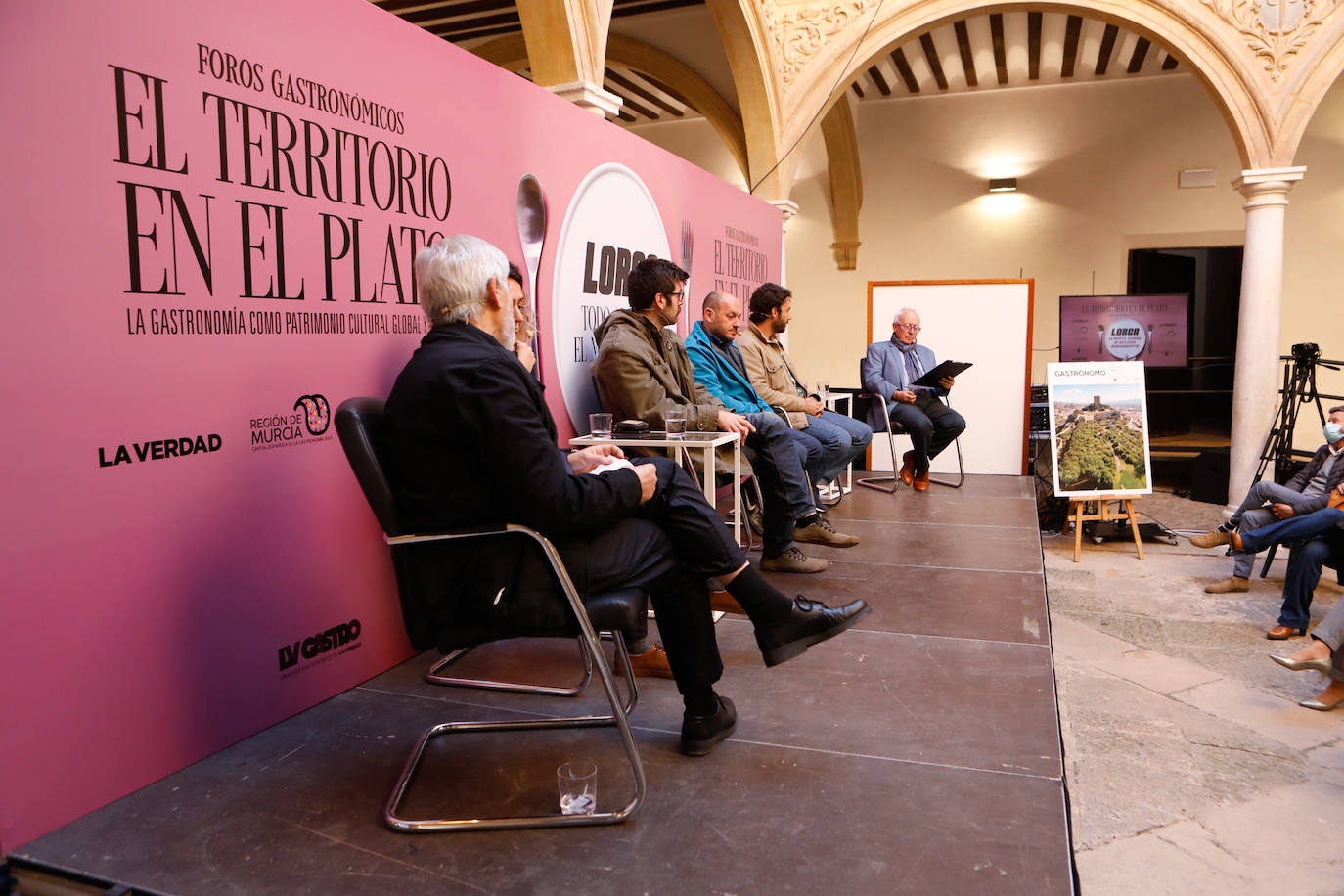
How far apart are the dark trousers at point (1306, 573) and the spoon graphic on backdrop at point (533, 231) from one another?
3.90 meters

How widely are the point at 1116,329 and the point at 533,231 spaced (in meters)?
7.59

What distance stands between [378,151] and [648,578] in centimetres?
156

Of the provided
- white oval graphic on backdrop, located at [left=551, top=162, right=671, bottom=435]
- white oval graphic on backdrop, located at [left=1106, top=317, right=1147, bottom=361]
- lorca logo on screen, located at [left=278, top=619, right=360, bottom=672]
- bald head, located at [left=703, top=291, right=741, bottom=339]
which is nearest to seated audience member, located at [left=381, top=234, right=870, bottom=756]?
lorca logo on screen, located at [left=278, top=619, right=360, bottom=672]

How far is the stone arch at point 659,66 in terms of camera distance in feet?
30.5

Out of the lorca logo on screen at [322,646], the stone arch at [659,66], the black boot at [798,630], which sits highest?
the stone arch at [659,66]

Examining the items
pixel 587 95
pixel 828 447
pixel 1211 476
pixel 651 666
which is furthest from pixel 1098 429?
pixel 651 666

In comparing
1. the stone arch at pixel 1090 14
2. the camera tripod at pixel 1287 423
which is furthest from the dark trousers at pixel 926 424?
the camera tripod at pixel 1287 423

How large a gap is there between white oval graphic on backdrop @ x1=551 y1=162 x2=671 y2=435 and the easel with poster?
3128mm

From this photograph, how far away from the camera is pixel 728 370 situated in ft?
15.3

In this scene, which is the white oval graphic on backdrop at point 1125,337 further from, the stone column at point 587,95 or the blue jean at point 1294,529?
the stone column at point 587,95

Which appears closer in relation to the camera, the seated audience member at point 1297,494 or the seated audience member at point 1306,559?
the seated audience member at point 1306,559

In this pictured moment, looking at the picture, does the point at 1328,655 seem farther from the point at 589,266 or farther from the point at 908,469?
the point at 908,469

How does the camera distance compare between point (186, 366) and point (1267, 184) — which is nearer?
point (186, 366)

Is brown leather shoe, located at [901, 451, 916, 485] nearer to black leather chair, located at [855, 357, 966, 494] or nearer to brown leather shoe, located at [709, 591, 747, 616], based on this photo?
black leather chair, located at [855, 357, 966, 494]
